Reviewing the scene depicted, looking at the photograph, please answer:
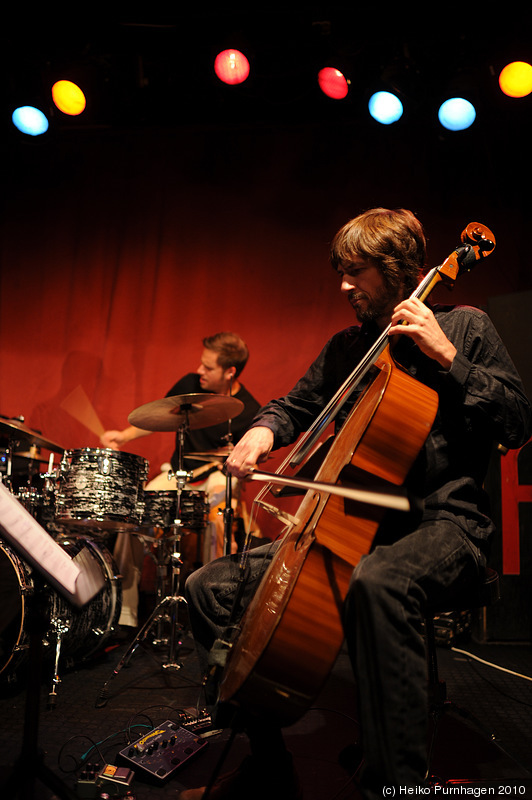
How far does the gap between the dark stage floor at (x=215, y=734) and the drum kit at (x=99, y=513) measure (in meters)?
0.13

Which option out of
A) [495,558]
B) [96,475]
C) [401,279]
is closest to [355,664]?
[401,279]

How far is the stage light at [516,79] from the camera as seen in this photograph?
429 cm

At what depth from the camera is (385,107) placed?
471 cm

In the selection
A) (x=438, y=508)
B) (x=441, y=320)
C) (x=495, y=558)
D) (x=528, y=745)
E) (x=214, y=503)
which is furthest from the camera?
(x=214, y=503)

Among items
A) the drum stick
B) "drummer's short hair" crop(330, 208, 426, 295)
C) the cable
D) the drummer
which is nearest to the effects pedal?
"drummer's short hair" crop(330, 208, 426, 295)

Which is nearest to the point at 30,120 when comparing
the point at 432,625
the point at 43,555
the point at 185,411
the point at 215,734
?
the point at 185,411

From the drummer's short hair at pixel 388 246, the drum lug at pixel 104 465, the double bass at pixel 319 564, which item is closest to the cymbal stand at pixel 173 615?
the drum lug at pixel 104 465

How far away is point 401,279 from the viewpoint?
2.20 meters

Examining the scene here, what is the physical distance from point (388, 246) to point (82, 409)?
13.6ft

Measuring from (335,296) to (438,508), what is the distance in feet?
12.8

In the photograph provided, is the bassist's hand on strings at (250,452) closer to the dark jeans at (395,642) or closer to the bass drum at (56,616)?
the dark jeans at (395,642)

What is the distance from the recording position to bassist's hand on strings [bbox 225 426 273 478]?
6.08 ft

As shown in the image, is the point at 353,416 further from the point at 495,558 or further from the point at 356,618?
the point at 495,558

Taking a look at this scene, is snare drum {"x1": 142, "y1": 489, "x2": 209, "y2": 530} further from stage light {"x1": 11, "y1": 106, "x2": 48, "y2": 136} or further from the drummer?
stage light {"x1": 11, "y1": 106, "x2": 48, "y2": 136}
